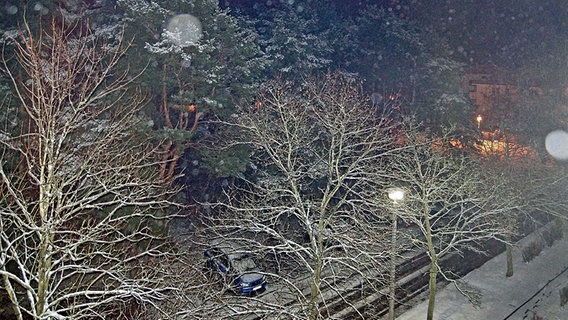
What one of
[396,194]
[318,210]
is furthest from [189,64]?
[396,194]

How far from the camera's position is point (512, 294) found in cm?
1753

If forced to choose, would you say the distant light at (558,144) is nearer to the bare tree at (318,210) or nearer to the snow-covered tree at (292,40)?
the snow-covered tree at (292,40)

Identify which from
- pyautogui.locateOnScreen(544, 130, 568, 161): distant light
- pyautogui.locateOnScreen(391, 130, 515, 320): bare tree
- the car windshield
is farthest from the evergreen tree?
pyautogui.locateOnScreen(544, 130, 568, 161): distant light

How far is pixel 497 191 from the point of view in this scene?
1859 cm

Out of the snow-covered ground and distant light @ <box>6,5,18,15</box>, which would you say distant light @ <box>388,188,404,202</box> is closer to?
the snow-covered ground

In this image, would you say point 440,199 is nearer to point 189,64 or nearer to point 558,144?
point 189,64

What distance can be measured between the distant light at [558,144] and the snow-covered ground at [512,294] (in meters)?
9.75

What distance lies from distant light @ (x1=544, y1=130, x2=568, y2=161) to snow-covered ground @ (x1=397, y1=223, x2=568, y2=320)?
975 centimetres

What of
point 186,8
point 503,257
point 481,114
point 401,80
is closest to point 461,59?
point 481,114

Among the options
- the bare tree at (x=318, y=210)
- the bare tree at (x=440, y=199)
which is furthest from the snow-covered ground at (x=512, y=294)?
the bare tree at (x=318, y=210)

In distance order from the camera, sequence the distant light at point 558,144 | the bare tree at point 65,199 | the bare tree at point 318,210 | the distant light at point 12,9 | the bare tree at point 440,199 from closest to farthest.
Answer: the bare tree at point 65,199, the bare tree at point 318,210, the bare tree at point 440,199, the distant light at point 12,9, the distant light at point 558,144

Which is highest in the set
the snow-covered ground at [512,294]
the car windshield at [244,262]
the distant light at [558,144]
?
the distant light at [558,144]

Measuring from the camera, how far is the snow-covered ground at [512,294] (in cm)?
1584

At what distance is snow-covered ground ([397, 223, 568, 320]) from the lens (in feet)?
52.0
